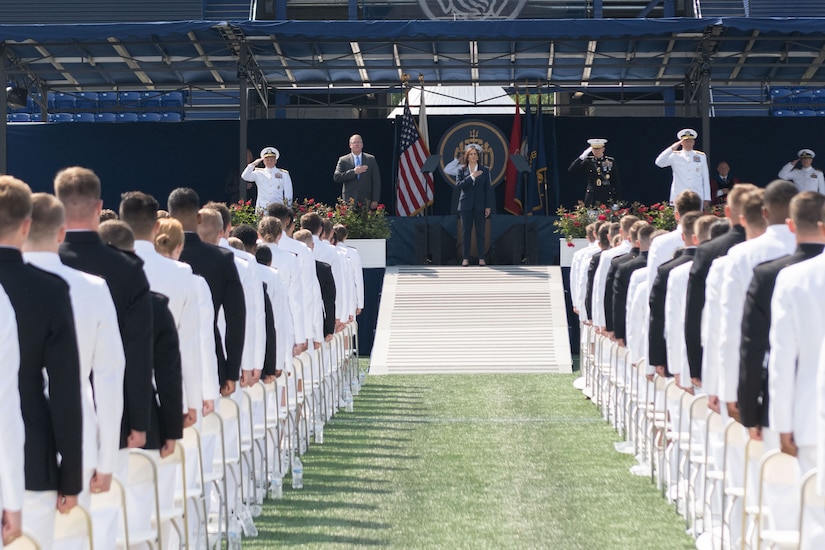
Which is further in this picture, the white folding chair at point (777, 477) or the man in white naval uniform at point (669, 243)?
the man in white naval uniform at point (669, 243)

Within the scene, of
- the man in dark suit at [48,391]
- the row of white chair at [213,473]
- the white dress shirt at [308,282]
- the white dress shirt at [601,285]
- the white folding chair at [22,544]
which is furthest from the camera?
the white dress shirt at [601,285]

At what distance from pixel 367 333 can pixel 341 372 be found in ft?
19.7

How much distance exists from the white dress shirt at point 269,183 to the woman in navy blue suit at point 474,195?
2674mm

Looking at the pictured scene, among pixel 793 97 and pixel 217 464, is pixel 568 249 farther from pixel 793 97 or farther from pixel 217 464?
pixel 217 464

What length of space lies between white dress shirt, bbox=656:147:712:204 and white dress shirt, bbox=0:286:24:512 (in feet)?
55.2

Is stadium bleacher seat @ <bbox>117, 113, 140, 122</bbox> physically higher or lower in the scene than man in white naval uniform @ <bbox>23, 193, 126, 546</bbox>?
higher

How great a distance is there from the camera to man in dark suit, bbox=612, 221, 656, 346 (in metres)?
11.1

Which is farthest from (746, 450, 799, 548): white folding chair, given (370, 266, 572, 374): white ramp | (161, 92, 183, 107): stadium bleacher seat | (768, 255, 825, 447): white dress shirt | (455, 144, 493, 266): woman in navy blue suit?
(161, 92, 183, 107): stadium bleacher seat

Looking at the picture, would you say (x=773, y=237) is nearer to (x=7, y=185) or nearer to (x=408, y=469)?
(x=7, y=185)

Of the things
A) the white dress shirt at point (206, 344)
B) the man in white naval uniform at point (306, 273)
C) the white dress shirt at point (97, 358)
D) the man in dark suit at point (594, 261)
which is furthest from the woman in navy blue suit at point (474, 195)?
the white dress shirt at point (97, 358)

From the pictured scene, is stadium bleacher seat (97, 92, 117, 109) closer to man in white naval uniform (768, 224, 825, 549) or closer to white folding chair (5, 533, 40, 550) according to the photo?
man in white naval uniform (768, 224, 825, 549)

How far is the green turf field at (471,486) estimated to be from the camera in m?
7.67

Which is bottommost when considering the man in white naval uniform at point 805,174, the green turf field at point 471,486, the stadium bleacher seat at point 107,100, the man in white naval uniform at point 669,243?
the green turf field at point 471,486

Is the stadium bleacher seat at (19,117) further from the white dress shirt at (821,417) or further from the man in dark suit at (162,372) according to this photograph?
the white dress shirt at (821,417)
